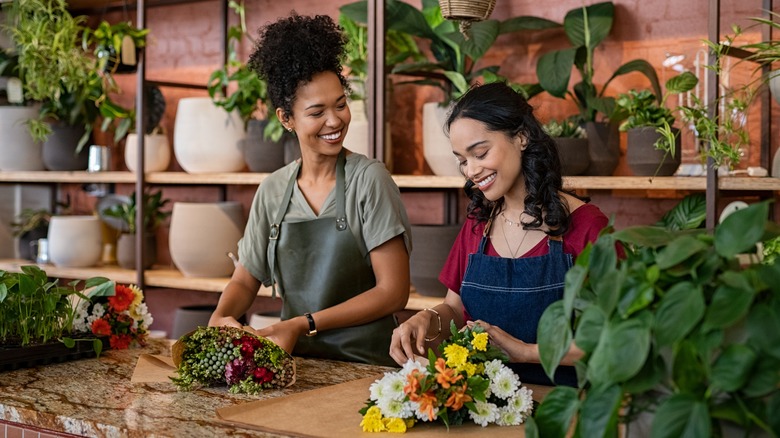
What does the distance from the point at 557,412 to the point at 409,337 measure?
804 millimetres

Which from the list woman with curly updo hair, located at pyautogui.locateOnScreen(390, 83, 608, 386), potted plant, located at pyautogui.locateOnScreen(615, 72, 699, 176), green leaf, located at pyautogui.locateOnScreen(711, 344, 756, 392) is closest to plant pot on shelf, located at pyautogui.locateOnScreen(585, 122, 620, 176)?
potted plant, located at pyautogui.locateOnScreen(615, 72, 699, 176)

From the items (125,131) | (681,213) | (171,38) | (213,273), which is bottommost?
(213,273)

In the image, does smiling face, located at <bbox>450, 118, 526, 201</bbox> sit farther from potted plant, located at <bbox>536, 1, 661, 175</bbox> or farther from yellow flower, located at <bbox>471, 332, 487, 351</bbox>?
potted plant, located at <bbox>536, 1, 661, 175</bbox>

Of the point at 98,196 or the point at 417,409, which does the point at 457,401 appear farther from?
the point at 98,196

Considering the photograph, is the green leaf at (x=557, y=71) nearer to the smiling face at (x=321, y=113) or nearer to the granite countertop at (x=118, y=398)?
the smiling face at (x=321, y=113)

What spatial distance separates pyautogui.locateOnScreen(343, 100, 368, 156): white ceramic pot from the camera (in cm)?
386

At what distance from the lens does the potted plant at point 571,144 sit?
11.2ft

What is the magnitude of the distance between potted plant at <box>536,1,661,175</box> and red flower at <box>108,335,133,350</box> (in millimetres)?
1759

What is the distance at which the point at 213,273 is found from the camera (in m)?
4.37

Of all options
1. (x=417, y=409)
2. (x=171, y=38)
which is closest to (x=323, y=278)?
(x=417, y=409)

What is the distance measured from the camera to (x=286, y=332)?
7.75 feet

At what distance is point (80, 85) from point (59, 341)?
265 centimetres

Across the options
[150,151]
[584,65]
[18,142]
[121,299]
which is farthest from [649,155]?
[18,142]

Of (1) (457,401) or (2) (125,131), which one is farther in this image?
(2) (125,131)
